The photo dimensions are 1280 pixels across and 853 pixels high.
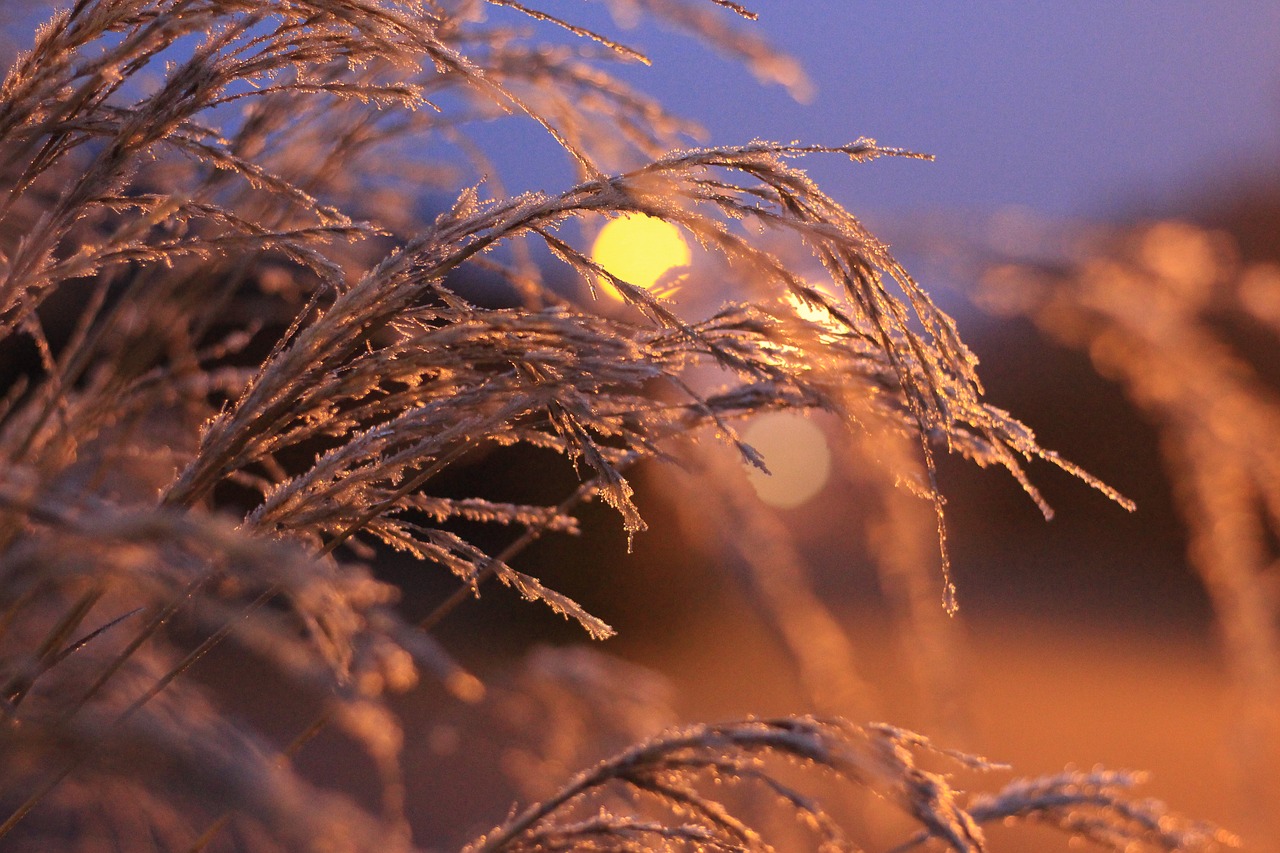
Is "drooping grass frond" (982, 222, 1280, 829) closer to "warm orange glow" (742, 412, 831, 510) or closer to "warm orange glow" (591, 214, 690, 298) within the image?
"warm orange glow" (591, 214, 690, 298)

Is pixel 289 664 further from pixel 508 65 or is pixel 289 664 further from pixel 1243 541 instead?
pixel 508 65

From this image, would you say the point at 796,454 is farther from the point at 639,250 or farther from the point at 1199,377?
the point at 1199,377

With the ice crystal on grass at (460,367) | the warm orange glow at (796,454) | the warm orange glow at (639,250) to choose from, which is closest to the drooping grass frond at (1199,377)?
the ice crystal on grass at (460,367)

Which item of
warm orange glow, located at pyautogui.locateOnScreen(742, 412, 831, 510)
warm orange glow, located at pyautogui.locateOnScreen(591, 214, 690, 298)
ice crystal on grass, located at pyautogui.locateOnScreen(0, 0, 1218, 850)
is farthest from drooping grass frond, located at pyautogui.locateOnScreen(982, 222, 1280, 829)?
warm orange glow, located at pyautogui.locateOnScreen(742, 412, 831, 510)

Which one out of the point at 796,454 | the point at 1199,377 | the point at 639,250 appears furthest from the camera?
the point at 796,454

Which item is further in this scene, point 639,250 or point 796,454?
point 796,454

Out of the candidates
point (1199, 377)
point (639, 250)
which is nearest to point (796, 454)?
point (639, 250)

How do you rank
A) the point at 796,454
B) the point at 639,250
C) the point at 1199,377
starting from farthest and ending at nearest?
the point at 796,454
the point at 639,250
the point at 1199,377

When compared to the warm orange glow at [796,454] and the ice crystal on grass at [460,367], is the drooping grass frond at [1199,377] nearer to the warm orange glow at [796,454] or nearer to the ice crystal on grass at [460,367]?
the ice crystal on grass at [460,367]

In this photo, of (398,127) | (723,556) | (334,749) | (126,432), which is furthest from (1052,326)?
(334,749)
